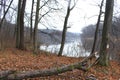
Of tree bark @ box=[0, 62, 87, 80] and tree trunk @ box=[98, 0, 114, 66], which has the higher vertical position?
tree trunk @ box=[98, 0, 114, 66]

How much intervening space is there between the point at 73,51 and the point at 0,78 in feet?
68.3

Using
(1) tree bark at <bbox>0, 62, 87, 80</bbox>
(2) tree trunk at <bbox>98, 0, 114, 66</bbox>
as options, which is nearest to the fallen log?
(1) tree bark at <bbox>0, 62, 87, 80</bbox>

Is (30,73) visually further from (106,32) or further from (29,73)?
(106,32)

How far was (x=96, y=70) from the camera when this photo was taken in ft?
42.3

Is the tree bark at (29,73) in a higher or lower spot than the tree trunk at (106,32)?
lower

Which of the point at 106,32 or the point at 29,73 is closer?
the point at 29,73

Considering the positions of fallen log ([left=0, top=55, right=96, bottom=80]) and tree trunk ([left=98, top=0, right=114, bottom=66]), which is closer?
fallen log ([left=0, top=55, right=96, bottom=80])

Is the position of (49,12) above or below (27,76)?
above

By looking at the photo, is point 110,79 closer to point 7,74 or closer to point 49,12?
point 7,74

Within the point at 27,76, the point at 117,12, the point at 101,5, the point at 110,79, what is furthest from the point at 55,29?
the point at 27,76

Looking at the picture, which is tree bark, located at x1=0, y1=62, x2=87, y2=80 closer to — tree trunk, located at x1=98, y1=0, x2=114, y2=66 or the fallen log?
the fallen log

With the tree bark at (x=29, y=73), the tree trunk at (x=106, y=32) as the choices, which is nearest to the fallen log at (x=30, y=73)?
the tree bark at (x=29, y=73)

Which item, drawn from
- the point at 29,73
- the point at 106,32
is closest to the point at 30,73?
the point at 29,73

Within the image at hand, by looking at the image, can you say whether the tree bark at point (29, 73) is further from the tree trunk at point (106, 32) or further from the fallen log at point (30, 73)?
the tree trunk at point (106, 32)
